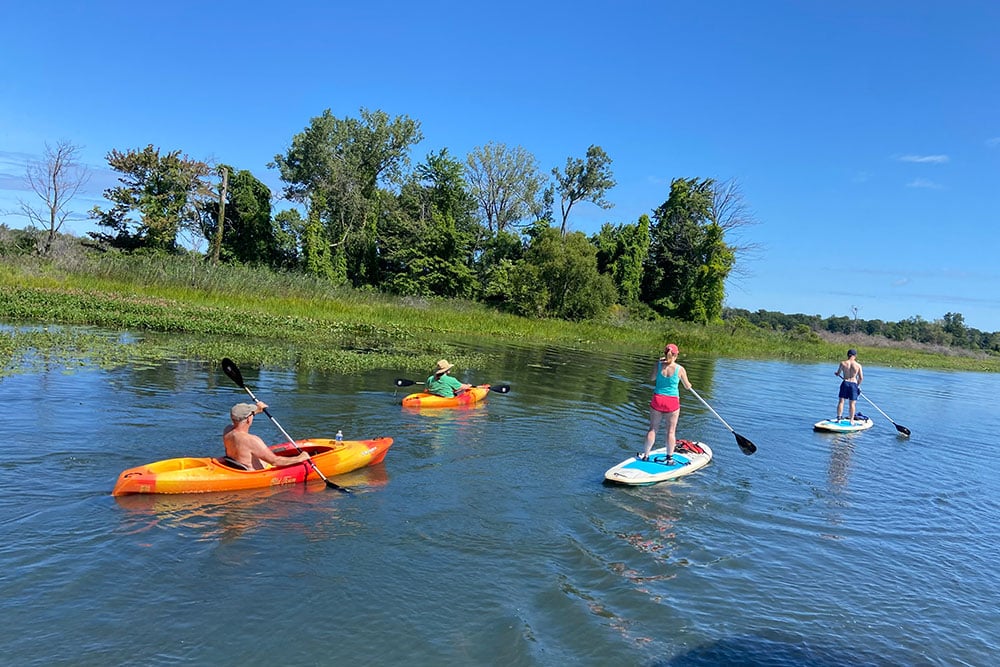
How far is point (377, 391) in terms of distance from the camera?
1530cm

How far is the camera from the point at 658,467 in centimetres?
1009

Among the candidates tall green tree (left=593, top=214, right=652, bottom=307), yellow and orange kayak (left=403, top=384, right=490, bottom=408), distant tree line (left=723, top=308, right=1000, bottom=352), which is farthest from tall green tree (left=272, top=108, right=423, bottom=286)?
distant tree line (left=723, top=308, right=1000, bottom=352)

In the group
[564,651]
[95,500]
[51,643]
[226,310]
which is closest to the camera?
[51,643]

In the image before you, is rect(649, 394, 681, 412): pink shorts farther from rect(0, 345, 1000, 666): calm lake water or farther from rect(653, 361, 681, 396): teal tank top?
rect(0, 345, 1000, 666): calm lake water

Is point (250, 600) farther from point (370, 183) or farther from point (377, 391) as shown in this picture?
point (370, 183)

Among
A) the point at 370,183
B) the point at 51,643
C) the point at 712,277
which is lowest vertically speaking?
the point at 51,643

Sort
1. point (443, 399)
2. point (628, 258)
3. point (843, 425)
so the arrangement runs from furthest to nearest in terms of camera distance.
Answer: point (628, 258)
point (843, 425)
point (443, 399)

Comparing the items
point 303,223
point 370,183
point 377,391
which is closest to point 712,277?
point 370,183

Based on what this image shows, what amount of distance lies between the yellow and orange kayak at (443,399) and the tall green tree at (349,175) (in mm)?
31139

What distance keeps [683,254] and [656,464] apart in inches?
1788

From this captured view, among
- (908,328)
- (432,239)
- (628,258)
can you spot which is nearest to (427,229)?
(432,239)

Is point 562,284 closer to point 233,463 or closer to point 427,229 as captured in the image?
point 427,229

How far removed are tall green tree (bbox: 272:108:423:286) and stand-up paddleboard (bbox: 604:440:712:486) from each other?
36439mm

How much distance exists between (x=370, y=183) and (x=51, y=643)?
4763cm
